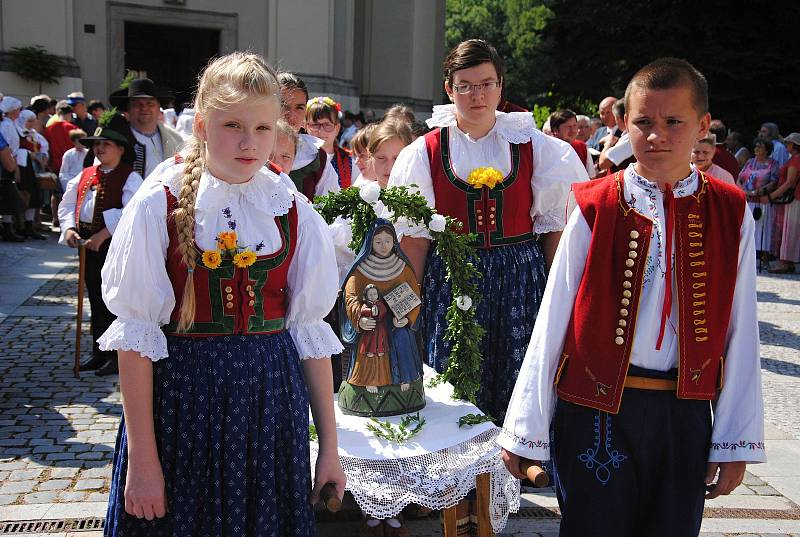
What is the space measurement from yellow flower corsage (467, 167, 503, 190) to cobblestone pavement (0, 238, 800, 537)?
158 cm

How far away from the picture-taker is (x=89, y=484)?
14.3 ft

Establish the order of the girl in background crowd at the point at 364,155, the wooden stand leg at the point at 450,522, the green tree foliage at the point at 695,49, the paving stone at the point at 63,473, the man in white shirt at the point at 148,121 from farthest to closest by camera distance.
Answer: the green tree foliage at the point at 695,49 < the man in white shirt at the point at 148,121 < the girl in background crowd at the point at 364,155 < the paving stone at the point at 63,473 < the wooden stand leg at the point at 450,522

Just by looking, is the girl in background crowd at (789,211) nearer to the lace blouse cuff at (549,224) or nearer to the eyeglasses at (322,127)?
the eyeglasses at (322,127)

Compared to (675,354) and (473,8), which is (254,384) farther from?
(473,8)

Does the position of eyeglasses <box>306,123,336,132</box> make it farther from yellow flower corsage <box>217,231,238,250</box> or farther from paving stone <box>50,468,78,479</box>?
yellow flower corsage <box>217,231,238,250</box>

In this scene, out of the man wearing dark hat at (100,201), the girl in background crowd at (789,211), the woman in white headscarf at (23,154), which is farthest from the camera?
the girl in background crowd at (789,211)

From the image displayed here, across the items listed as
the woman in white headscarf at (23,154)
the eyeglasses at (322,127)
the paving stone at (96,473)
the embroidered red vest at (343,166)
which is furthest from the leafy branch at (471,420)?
the woman in white headscarf at (23,154)

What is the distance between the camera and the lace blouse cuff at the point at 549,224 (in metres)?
4.14

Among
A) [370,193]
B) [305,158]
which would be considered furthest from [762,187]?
[370,193]

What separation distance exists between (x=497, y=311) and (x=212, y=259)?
80.7 inches

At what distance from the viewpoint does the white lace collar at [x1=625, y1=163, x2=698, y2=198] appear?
8.34 feet

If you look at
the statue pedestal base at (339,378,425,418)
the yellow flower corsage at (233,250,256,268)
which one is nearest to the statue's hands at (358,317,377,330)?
the statue pedestal base at (339,378,425,418)

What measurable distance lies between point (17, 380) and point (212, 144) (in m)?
4.54

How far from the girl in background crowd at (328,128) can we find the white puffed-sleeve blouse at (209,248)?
3.03 metres
